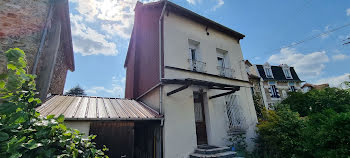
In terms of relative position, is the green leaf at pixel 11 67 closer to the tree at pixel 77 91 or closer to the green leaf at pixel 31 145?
the green leaf at pixel 31 145

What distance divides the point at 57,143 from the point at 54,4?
208 inches

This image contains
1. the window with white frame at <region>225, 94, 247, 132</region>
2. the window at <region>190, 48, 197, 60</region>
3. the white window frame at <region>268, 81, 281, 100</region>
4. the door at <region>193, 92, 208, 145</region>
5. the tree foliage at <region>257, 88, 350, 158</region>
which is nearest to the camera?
the tree foliage at <region>257, 88, 350, 158</region>

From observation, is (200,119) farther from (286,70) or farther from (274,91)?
(286,70)

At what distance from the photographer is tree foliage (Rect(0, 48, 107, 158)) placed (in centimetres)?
122

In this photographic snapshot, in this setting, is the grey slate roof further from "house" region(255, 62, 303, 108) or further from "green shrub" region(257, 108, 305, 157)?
"green shrub" region(257, 108, 305, 157)

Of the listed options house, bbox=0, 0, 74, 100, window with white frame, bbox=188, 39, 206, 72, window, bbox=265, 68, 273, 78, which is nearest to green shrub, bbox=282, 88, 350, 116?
window, bbox=265, 68, 273, 78

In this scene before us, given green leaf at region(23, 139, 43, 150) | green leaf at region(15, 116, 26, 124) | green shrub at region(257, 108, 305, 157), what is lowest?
green shrub at region(257, 108, 305, 157)

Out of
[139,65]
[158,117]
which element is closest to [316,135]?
[158,117]

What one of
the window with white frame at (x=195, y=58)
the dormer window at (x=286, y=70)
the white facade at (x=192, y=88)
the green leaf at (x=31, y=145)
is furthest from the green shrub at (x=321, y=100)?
the green leaf at (x=31, y=145)

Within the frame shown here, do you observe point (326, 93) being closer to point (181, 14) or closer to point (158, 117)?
point (181, 14)

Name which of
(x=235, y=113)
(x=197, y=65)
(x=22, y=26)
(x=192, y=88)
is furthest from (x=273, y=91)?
(x=22, y=26)

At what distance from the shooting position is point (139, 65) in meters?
8.83

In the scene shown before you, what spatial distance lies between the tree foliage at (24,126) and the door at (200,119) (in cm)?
522

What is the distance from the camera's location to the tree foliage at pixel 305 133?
3.41 metres
